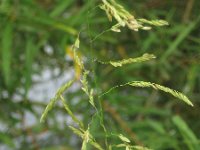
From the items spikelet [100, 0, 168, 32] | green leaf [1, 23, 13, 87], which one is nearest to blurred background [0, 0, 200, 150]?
green leaf [1, 23, 13, 87]

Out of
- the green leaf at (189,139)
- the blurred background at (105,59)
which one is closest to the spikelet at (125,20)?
the green leaf at (189,139)

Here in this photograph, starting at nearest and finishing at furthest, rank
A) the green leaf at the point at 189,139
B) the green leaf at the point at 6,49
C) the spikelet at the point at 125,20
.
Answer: the spikelet at the point at 125,20
the green leaf at the point at 189,139
the green leaf at the point at 6,49

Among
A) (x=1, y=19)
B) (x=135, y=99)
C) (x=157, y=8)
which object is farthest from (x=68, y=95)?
(x=1, y=19)

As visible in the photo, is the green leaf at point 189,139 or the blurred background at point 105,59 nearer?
the green leaf at point 189,139

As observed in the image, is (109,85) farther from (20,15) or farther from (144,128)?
(20,15)

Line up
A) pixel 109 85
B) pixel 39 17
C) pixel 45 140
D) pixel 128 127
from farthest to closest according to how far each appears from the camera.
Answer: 1. pixel 45 140
2. pixel 109 85
3. pixel 128 127
4. pixel 39 17

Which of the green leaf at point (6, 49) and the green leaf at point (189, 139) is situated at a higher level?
the green leaf at point (6, 49)

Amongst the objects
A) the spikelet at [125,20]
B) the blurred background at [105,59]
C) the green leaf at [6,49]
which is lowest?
the blurred background at [105,59]

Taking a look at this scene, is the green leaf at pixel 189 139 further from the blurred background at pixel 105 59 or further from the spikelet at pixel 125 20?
the spikelet at pixel 125 20
